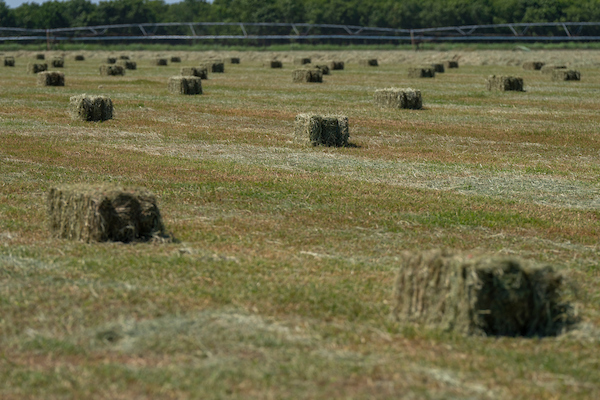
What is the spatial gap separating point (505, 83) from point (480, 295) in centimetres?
3185

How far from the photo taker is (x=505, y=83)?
126 feet

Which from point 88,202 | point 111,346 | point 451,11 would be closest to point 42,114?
point 88,202

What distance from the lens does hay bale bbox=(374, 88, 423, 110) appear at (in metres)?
30.0

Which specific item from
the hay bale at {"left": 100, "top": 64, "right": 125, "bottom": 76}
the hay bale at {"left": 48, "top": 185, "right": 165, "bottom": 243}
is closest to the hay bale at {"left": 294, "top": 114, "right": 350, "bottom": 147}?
the hay bale at {"left": 48, "top": 185, "right": 165, "bottom": 243}

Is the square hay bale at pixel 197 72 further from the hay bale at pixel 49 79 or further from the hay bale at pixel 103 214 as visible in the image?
the hay bale at pixel 103 214

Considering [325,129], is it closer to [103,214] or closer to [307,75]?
[103,214]

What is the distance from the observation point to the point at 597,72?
54.9m

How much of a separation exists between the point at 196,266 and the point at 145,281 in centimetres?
86

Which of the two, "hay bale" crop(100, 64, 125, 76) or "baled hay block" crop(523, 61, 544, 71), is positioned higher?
"baled hay block" crop(523, 61, 544, 71)

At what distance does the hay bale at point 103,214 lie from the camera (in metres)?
11.0

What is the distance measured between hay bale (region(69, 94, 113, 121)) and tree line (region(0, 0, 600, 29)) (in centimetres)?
9444

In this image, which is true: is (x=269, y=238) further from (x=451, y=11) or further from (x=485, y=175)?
(x=451, y=11)

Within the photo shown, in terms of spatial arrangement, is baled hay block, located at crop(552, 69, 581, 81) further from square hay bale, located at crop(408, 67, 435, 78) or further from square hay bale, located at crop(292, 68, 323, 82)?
square hay bale, located at crop(292, 68, 323, 82)

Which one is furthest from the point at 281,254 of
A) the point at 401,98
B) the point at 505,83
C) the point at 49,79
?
the point at 49,79
